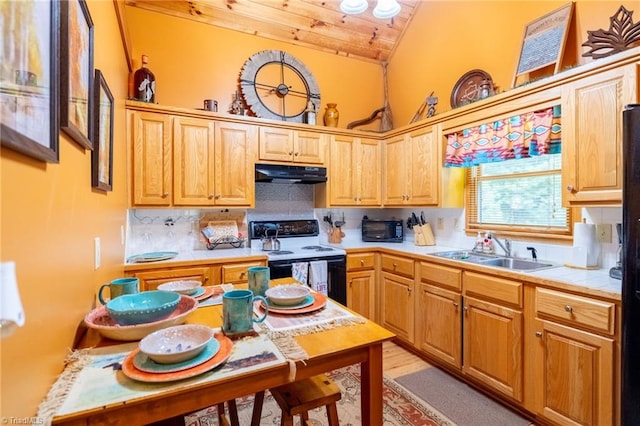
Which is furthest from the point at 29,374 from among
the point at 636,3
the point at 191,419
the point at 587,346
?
the point at 636,3

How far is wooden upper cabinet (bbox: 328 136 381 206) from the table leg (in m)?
2.28

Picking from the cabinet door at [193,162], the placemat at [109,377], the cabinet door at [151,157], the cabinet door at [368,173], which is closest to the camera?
the placemat at [109,377]

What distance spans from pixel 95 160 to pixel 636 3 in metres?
3.09

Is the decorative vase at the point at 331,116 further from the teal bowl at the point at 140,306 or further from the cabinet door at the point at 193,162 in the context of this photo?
the teal bowl at the point at 140,306

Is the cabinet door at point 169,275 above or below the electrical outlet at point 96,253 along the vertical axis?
below

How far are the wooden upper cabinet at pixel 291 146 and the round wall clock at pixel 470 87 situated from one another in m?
1.33

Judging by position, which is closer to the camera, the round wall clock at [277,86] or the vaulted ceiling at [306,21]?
the vaulted ceiling at [306,21]

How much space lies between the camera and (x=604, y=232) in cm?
201

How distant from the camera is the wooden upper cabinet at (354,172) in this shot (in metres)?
3.33

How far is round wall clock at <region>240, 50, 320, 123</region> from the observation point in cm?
325

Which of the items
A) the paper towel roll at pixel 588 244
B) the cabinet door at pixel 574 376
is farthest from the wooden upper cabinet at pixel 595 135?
the cabinet door at pixel 574 376

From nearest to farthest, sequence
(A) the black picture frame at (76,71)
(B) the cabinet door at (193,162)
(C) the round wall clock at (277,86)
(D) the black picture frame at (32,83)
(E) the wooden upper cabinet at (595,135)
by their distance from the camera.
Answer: (D) the black picture frame at (32,83)
(A) the black picture frame at (76,71)
(E) the wooden upper cabinet at (595,135)
(B) the cabinet door at (193,162)
(C) the round wall clock at (277,86)

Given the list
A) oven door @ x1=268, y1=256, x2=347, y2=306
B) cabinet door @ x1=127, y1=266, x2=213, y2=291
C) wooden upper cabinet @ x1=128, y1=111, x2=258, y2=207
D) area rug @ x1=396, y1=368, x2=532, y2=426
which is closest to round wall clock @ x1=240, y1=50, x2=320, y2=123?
wooden upper cabinet @ x1=128, y1=111, x2=258, y2=207

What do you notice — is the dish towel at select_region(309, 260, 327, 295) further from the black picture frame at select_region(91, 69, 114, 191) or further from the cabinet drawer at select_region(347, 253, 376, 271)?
the black picture frame at select_region(91, 69, 114, 191)
